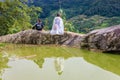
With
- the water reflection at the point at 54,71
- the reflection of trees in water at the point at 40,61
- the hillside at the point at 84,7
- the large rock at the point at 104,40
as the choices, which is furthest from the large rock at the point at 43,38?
the hillside at the point at 84,7

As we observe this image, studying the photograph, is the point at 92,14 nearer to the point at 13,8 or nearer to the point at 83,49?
the point at 13,8

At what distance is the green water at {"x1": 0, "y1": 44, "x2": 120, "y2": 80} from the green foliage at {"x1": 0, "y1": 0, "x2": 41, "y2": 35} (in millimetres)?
17894

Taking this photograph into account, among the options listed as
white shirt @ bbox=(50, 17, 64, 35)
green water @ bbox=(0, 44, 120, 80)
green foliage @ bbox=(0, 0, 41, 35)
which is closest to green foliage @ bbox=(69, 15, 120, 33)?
green foliage @ bbox=(0, 0, 41, 35)

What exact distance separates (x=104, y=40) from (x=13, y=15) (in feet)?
65.1

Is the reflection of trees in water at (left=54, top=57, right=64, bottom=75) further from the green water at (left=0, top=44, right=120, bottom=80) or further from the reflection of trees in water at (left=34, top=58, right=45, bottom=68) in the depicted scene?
the reflection of trees in water at (left=34, top=58, right=45, bottom=68)

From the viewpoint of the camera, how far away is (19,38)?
1838cm

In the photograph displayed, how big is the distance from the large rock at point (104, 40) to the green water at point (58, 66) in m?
1.06

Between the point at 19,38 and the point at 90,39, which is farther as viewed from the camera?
the point at 19,38

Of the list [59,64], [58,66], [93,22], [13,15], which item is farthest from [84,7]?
[58,66]

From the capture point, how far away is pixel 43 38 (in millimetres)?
17719

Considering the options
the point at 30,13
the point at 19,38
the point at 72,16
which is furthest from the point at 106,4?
the point at 19,38

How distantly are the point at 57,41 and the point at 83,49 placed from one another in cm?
288

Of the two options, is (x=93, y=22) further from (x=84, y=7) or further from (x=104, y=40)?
(x=104, y=40)

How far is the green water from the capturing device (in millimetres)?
8445
